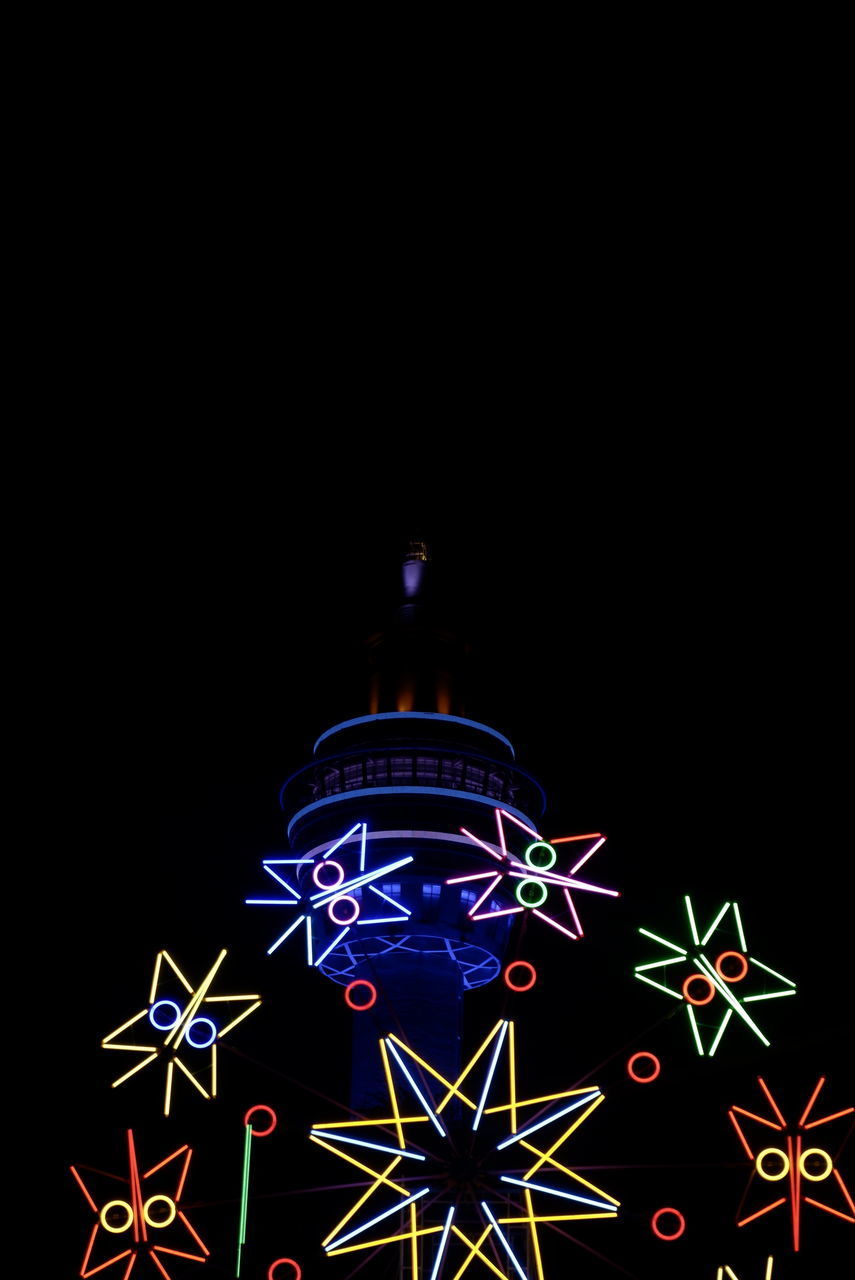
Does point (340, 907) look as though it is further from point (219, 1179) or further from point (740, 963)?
point (219, 1179)

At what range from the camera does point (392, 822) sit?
58.2 meters

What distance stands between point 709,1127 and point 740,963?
Answer: 1425 inches

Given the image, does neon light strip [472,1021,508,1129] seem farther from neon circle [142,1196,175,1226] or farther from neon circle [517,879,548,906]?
neon circle [142,1196,175,1226]

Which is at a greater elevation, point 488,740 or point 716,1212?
point 488,740

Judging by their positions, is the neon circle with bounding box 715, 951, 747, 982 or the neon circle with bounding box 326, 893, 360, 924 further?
the neon circle with bounding box 326, 893, 360, 924

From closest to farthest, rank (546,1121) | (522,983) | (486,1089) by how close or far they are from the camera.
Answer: (546,1121) → (486,1089) → (522,983)

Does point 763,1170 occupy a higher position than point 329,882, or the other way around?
point 329,882

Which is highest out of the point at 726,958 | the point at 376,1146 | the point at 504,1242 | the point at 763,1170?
the point at 726,958

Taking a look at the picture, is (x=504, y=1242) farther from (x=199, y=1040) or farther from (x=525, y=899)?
(x=199, y=1040)

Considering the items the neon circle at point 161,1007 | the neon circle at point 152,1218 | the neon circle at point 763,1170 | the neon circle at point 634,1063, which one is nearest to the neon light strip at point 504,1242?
the neon circle at point 634,1063

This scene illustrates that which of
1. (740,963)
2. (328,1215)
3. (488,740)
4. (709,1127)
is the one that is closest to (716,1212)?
(709,1127)

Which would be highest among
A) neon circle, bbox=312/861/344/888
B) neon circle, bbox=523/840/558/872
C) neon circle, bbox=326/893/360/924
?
neon circle, bbox=523/840/558/872

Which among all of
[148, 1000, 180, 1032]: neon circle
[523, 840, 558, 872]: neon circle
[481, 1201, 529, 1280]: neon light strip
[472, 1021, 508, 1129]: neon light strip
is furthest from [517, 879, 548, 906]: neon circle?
[148, 1000, 180, 1032]: neon circle

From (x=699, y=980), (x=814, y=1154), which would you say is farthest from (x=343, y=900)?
(x=814, y=1154)
